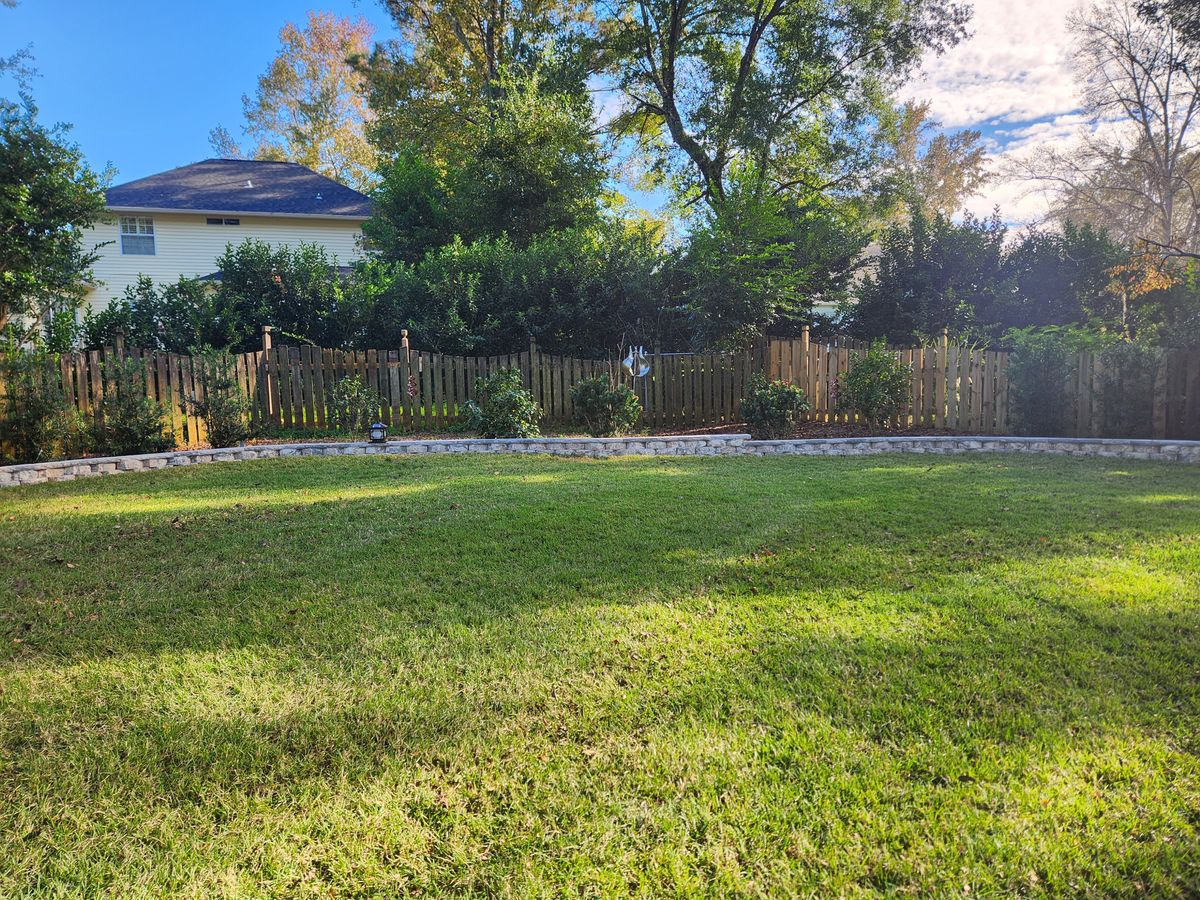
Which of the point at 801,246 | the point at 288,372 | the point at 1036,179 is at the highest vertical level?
the point at 1036,179

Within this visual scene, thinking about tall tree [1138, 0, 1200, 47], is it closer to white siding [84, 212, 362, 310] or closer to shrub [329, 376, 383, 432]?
shrub [329, 376, 383, 432]

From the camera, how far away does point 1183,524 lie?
15.2 feet

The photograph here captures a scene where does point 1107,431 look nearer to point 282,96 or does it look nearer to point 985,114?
point 985,114

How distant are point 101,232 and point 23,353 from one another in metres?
13.8

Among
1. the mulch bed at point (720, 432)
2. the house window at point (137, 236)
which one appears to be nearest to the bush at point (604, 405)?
the mulch bed at point (720, 432)

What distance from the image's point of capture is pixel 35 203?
9461 millimetres

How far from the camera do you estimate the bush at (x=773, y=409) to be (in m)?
9.58

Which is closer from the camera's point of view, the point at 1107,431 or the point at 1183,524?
the point at 1183,524

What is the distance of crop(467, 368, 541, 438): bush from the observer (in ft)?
30.5

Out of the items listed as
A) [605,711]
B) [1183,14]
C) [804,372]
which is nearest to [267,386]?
[804,372]

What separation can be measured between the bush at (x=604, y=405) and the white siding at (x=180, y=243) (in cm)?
1225

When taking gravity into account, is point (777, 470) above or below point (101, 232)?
below

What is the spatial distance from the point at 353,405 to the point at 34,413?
3.77 m

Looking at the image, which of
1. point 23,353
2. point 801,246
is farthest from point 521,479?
point 801,246
